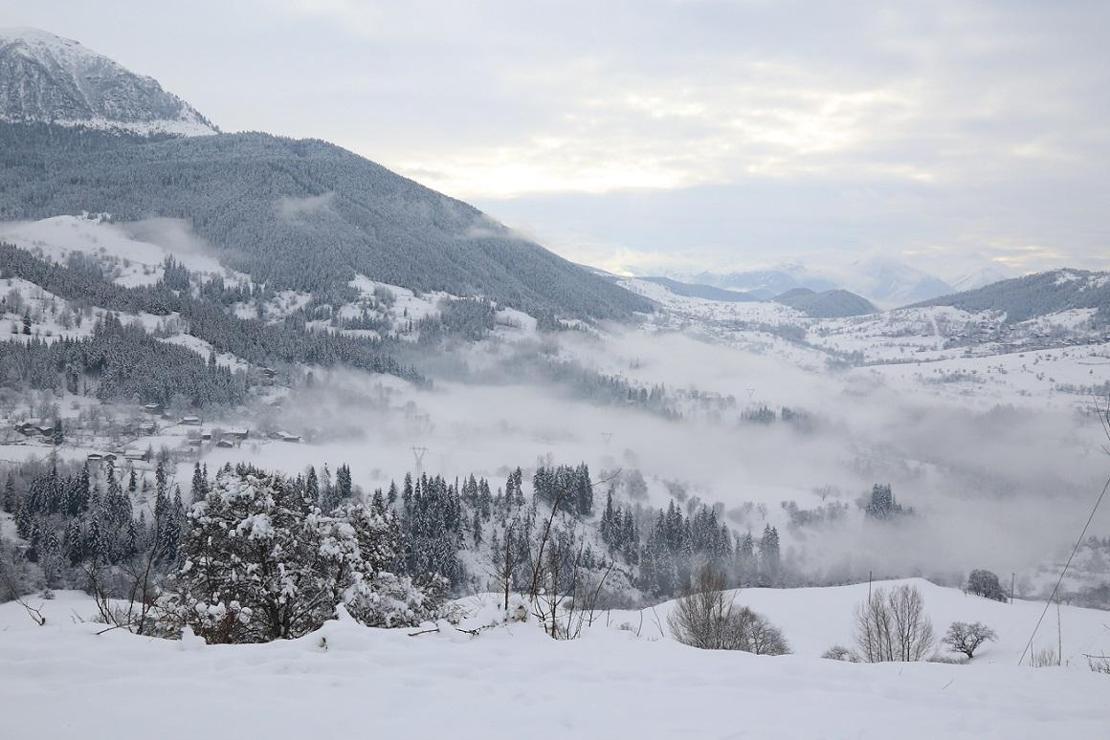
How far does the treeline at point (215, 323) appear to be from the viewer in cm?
14938

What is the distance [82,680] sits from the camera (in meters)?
5.95

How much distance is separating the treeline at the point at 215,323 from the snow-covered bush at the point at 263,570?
15303cm

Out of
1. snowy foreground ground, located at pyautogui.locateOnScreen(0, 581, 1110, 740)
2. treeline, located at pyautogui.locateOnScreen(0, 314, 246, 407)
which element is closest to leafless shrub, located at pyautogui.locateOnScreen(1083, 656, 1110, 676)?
snowy foreground ground, located at pyautogui.locateOnScreen(0, 581, 1110, 740)

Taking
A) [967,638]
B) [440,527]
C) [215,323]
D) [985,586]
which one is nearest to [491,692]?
[967,638]

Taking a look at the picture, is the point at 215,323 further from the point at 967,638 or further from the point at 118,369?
the point at 967,638

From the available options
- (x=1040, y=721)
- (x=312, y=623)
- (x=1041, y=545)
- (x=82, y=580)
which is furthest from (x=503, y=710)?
(x=1041, y=545)

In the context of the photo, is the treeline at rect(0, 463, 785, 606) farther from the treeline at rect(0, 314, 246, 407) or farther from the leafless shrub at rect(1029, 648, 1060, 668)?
the treeline at rect(0, 314, 246, 407)

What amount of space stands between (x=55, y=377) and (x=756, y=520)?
139107 mm

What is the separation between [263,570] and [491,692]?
807 cm

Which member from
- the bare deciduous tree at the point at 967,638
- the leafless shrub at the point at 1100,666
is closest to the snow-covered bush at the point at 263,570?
the leafless shrub at the point at 1100,666

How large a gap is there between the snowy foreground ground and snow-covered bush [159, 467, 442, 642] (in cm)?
466

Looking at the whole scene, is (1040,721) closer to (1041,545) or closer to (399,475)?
(399,475)

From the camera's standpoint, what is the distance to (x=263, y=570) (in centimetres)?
1251

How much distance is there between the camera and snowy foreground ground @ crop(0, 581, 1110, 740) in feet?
17.6
